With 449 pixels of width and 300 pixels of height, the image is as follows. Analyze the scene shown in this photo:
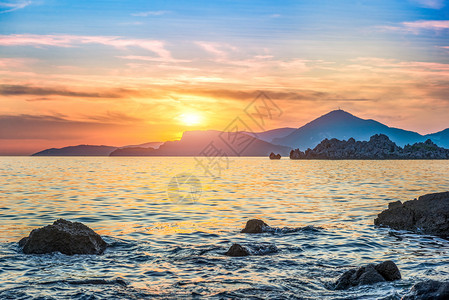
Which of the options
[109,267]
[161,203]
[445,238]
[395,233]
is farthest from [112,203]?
[445,238]

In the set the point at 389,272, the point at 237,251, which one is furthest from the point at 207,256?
the point at 389,272

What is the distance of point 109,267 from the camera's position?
46.8ft

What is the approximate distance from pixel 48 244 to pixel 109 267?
3.63 meters

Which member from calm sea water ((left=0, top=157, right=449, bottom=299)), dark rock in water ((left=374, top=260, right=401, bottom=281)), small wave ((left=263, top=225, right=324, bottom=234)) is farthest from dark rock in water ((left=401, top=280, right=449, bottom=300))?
small wave ((left=263, top=225, right=324, bottom=234))

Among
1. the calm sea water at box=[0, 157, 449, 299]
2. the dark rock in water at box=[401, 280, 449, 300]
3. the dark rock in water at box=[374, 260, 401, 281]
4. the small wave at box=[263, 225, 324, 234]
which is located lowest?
the calm sea water at box=[0, 157, 449, 299]

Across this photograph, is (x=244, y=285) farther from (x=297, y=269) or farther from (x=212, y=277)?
(x=297, y=269)

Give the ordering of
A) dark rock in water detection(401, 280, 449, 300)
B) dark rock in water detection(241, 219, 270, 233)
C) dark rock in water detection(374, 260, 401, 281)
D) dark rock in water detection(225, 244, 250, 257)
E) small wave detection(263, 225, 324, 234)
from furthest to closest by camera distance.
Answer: small wave detection(263, 225, 324, 234) < dark rock in water detection(241, 219, 270, 233) < dark rock in water detection(225, 244, 250, 257) < dark rock in water detection(374, 260, 401, 281) < dark rock in water detection(401, 280, 449, 300)

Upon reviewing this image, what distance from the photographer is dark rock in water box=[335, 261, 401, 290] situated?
12.3 meters

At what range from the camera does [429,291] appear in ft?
31.3

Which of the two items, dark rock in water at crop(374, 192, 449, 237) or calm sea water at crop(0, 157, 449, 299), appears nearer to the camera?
calm sea water at crop(0, 157, 449, 299)

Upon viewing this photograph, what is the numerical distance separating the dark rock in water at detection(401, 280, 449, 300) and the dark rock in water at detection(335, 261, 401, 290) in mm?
2362

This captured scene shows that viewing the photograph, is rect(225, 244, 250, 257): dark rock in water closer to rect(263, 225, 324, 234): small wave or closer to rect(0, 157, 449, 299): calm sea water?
rect(0, 157, 449, 299): calm sea water

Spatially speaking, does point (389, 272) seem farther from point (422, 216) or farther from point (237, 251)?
point (422, 216)

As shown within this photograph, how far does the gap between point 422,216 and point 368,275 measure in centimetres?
1217
